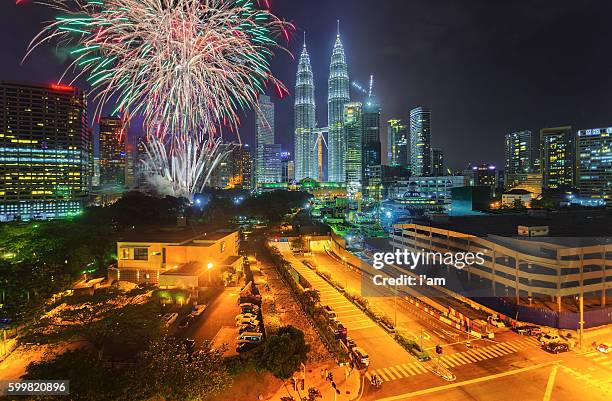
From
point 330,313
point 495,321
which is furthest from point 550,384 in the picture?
point 330,313

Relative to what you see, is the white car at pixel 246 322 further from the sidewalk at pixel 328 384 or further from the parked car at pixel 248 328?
the sidewalk at pixel 328 384

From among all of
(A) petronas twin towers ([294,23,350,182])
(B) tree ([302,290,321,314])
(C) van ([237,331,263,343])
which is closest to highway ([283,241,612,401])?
(B) tree ([302,290,321,314])

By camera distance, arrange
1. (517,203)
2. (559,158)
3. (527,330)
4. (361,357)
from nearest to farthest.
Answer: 1. (361,357)
2. (527,330)
3. (517,203)
4. (559,158)

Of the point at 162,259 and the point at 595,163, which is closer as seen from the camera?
the point at 162,259

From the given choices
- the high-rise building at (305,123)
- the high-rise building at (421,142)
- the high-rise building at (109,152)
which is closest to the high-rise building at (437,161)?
the high-rise building at (421,142)

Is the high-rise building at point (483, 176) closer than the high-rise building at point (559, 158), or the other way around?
the high-rise building at point (559, 158)

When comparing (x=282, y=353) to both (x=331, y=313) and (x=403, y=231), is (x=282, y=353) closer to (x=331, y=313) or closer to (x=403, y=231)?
(x=331, y=313)

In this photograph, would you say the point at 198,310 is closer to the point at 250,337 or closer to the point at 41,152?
the point at 250,337
